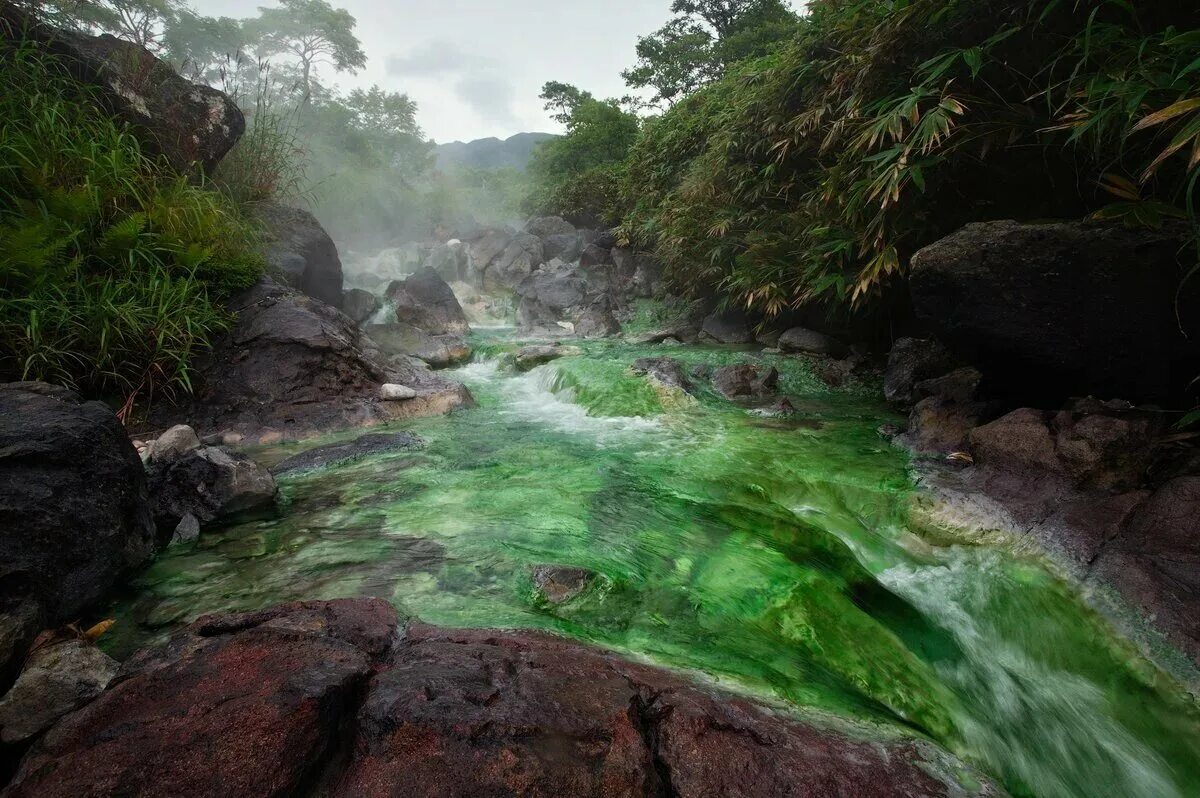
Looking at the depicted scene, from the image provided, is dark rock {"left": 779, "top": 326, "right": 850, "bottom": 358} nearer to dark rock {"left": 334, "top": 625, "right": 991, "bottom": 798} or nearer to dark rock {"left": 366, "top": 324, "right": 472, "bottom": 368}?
dark rock {"left": 366, "top": 324, "right": 472, "bottom": 368}

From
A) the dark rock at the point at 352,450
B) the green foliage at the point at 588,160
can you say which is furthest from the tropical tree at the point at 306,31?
the dark rock at the point at 352,450

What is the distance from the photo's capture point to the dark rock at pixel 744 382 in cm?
623

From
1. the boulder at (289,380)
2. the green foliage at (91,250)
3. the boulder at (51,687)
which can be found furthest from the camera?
the boulder at (289,380)

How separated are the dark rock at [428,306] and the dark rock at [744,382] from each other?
698 cm

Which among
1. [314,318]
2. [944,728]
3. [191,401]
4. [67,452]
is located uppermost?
[314,318]

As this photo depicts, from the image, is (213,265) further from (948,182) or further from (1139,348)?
(1139,348)

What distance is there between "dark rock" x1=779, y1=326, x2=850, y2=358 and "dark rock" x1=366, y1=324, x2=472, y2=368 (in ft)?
18.4

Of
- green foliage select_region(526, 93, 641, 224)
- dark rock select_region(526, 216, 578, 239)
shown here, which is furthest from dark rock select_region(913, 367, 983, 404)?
dark rock select_region(526, 216, 578, 239)

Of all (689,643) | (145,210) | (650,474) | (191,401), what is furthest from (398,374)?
(689,643)

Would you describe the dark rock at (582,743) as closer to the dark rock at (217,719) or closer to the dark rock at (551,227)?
the dark rock at (217,719)

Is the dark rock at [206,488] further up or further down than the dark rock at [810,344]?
further down

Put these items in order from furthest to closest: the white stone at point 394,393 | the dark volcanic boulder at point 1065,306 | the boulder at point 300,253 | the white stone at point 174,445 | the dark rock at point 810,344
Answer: the boulder at point 300,253 → the dark rock at point 810,344 → the white stone at point 394,393 → the white stone at point 174,445 → the dark volcanic boulder at point 1065,306

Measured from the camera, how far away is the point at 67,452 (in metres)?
2.18

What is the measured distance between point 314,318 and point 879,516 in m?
5.77
